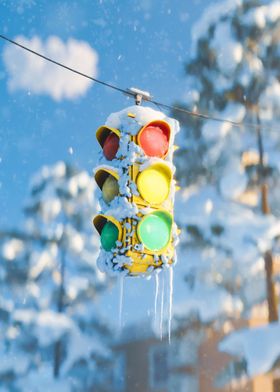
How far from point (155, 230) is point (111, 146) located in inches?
28.4

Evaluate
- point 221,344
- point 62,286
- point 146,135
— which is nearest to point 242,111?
point 221,344

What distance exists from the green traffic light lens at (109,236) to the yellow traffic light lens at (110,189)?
171 mm

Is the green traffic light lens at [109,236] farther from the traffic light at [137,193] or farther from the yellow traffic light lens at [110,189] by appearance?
the yellow traffic light lens at [110,189]

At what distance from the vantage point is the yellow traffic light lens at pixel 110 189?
3732 mm

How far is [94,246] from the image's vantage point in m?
24.3

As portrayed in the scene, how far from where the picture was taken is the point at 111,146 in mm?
3861

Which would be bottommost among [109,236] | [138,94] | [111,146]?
[109,236]

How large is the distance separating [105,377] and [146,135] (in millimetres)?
22604

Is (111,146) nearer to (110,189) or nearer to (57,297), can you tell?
(110,189)

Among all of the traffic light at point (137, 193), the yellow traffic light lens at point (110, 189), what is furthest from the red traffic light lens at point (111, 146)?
the yellow traffic light lens at point (110, 189)

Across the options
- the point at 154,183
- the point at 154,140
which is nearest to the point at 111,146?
the point at 154,140

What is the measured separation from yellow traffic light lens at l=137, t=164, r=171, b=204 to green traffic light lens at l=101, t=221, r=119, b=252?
11.5 inches

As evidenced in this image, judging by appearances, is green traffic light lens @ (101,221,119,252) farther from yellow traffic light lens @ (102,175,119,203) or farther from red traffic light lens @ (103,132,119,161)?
red traffic light lens @ (103,132,119,161)

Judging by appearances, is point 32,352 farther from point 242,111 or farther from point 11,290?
point 242,111
